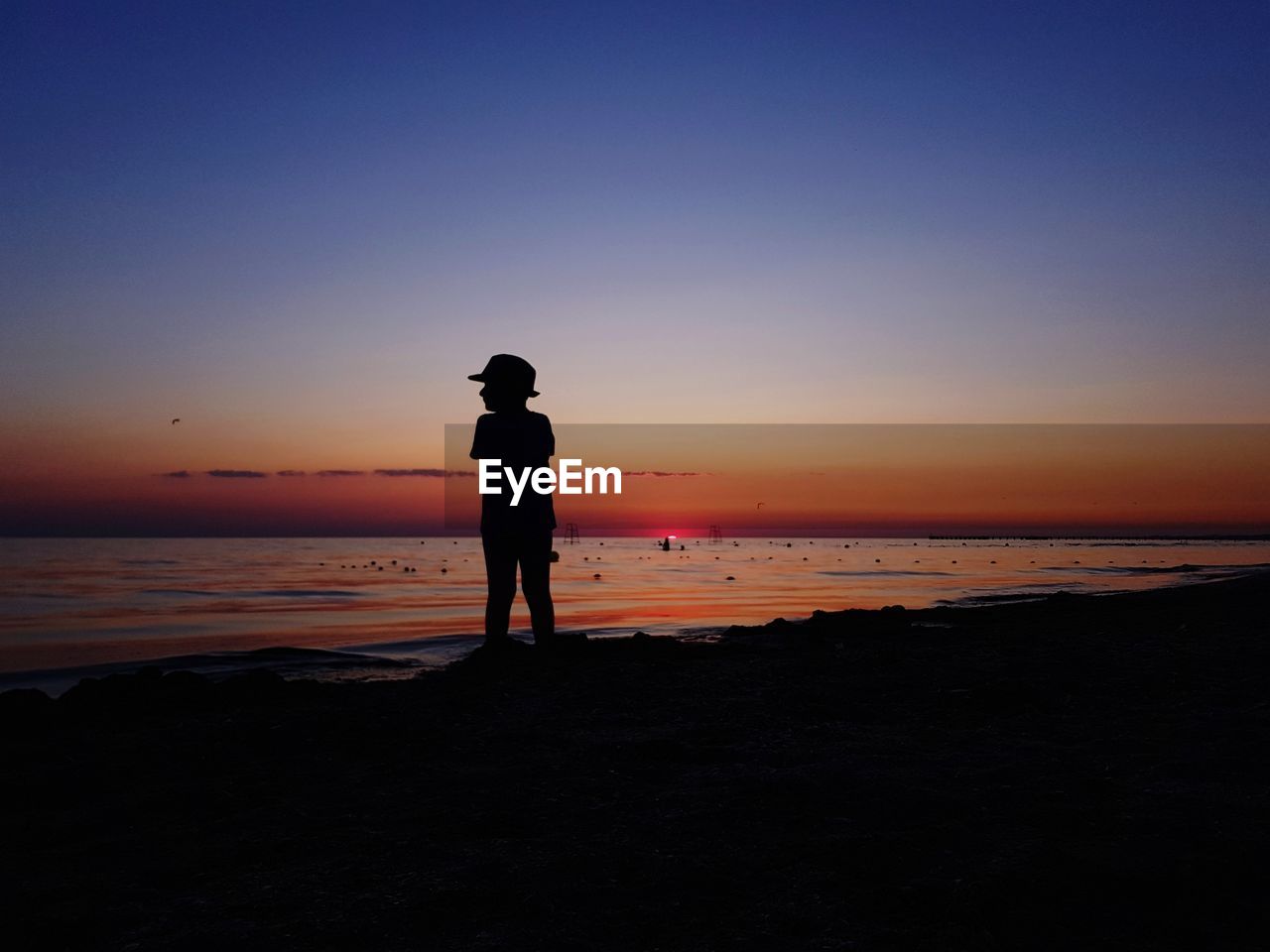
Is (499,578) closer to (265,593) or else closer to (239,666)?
(239,666)

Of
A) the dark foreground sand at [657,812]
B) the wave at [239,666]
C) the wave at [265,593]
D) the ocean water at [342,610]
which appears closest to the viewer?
the dark foreground sand at [657,812]

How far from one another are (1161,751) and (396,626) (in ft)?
53.7

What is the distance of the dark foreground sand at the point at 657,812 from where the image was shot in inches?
126

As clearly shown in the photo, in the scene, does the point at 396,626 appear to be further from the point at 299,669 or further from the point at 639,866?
the point at 639,866

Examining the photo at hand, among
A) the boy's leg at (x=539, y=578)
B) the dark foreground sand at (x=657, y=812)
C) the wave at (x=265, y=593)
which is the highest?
the boy's leg at (x=539, y=578)

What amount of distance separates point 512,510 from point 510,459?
2.02 ft

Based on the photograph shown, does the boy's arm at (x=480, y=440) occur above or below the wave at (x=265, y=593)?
above

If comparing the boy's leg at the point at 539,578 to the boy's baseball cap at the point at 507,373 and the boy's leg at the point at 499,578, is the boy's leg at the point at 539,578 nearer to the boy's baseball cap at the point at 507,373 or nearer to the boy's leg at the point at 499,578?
the boy's leg at the point at 499,578

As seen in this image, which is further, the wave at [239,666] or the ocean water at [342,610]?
the ocean water at [342,610]

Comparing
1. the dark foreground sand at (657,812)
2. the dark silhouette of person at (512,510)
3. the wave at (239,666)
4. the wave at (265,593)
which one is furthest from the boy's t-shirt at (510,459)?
the wave at (265,593)

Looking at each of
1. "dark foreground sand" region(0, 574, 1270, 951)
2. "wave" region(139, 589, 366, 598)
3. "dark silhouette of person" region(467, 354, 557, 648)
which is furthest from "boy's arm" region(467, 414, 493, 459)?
"wave" region(139, 589, 366, 598)

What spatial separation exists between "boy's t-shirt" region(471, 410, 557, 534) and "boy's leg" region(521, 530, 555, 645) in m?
0.17

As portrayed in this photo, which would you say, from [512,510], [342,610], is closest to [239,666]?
[512,510]

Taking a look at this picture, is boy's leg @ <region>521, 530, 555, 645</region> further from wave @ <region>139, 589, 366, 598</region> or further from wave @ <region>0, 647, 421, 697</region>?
wave @ <region>139, 589, 366, 598</region>
